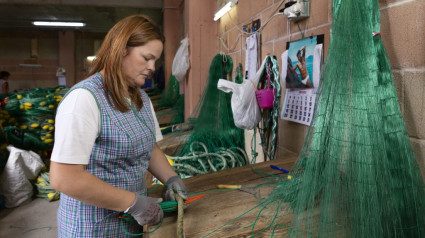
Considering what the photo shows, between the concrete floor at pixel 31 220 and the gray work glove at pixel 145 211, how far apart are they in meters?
2.34

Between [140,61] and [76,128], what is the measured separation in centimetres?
38

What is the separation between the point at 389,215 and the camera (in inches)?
36.4

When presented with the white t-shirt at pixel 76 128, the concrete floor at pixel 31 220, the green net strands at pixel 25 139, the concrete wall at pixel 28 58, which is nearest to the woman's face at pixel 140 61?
the white t-shirt at pixel 76 128

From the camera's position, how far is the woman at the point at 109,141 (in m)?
1.01

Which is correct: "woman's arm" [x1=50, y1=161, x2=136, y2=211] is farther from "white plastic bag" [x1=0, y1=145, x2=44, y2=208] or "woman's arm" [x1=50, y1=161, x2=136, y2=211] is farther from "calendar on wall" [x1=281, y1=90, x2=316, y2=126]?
"white plastic bag" [x1=0, y1=145, x2=44, y2=208]

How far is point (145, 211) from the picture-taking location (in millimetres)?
1079

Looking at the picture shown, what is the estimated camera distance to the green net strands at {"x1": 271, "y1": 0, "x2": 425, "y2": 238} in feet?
2.95

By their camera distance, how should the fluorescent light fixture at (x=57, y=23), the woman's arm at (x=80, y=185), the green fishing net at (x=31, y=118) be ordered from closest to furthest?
the woman's arm at (x=80, y=185), the green fishing net at (x=31, y=118), the fluorescent light fixture at (x=57, y=23)

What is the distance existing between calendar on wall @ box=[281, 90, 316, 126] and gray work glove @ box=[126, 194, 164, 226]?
1.05 metres

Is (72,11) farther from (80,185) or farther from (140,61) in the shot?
(80,185)

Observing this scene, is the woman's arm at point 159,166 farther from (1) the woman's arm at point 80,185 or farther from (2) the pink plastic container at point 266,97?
(2) the pink plastic container at point 266,97

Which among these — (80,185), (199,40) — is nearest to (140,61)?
(80,185)

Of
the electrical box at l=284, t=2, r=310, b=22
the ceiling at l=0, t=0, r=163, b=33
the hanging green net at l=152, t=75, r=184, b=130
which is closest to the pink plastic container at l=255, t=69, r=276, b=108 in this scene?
the electrical box at l=284, t=2, r=310, b=22

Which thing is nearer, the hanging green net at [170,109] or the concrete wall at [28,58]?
the hanging green net at [170,109]
